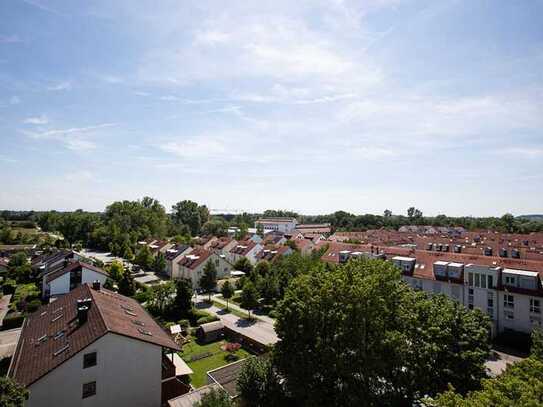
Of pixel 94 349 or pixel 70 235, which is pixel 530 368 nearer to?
pixel 94 349

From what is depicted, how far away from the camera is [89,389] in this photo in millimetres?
18016

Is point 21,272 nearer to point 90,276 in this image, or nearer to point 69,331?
point 90,276

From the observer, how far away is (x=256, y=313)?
4047 centimetres

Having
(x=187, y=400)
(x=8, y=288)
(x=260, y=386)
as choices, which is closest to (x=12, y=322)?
(x=8, y=288)

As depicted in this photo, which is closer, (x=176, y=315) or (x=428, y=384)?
(x=428, y=384)

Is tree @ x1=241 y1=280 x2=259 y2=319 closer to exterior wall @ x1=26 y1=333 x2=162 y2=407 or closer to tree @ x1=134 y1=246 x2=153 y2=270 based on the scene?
exterior wall @ x1=26 y1=333 x2=162 y2=407

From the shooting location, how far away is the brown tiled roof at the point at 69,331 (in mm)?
17781

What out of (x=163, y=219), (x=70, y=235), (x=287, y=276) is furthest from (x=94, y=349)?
(x=70, y=235)

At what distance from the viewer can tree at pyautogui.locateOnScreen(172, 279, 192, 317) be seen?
3728 cm

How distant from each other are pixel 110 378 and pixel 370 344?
48.3 feet

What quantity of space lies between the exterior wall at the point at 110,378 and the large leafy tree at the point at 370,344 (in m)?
8.40

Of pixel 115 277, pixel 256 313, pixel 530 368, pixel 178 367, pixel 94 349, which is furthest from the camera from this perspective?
pixel 115 277

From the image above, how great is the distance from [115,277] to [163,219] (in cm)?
6489

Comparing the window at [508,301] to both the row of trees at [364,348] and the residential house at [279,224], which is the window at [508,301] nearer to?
the row of trees at [364,348]
